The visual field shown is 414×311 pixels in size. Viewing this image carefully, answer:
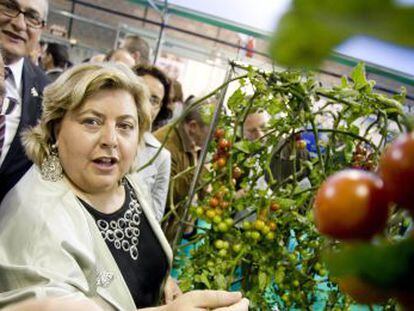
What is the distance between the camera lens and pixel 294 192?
1.24 meters

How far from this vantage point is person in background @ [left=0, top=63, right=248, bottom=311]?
0.84 metres

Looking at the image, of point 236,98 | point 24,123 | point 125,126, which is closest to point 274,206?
point 236,98

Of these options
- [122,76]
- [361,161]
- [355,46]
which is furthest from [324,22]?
[361,161]

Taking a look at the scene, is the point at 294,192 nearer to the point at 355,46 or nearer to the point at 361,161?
the point at 361,161

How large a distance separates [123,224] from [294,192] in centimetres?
49

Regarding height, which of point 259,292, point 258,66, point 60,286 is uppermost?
point 258,66

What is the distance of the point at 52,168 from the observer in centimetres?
106

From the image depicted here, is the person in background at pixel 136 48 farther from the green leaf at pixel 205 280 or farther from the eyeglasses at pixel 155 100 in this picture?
the green leaf at pixel 205 280

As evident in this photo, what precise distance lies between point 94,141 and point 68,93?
0.45 feet

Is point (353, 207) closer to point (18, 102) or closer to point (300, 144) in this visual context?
point (300, 144)

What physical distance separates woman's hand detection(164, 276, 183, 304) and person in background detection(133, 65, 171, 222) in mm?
572

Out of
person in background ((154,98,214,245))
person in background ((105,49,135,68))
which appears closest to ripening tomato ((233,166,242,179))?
person in background ((154,98,214,245))

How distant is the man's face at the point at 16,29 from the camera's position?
1.41 m

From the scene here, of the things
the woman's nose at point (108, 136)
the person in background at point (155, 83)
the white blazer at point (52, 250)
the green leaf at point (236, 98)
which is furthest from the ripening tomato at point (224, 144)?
the person in background at point (155, 83)
